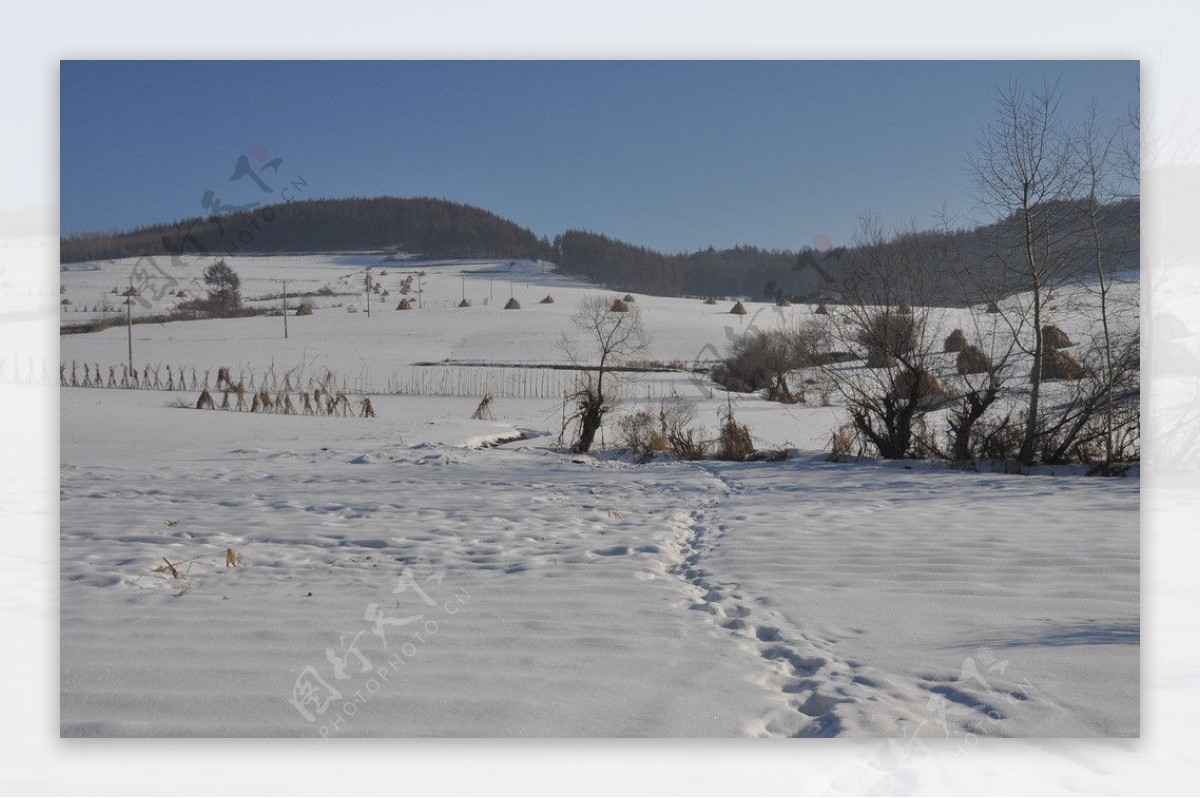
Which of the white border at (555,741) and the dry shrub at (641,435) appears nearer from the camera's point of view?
the white border at (555,741)

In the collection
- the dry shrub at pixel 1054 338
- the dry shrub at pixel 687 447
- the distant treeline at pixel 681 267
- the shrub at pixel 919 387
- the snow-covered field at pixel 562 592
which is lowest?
the snow-covered field at pixel 562 592

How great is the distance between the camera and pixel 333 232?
20.3ft

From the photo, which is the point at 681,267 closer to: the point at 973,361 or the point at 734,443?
the point at 734,443

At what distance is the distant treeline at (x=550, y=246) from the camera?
5.66 meters

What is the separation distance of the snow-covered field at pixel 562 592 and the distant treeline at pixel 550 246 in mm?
532

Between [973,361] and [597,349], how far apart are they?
512 cm

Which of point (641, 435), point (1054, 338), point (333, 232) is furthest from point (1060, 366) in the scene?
point (333, 232)

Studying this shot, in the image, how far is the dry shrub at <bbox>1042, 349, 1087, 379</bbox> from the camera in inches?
283

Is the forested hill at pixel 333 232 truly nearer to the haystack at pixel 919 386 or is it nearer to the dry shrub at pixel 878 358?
the dry shrub at pixel 878 358

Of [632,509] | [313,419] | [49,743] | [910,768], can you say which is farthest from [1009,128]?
[313,419]

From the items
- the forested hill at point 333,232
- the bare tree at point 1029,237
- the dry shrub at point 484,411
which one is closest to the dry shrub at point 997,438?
the bare tree at point 1029,237

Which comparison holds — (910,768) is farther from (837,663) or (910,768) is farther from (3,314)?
(3,314)

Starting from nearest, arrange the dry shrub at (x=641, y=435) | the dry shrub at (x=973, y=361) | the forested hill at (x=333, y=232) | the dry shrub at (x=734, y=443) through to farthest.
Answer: the forested hill at (x=333, y=232) < the dry shrub at (x=973, y=361) < the dry shrub at (x=734, y=443) < the dry shrub at (x=641, y=435)

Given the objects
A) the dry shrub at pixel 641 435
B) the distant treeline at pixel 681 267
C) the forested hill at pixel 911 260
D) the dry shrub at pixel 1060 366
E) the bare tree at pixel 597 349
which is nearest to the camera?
the forested hill at pixel 911 260
